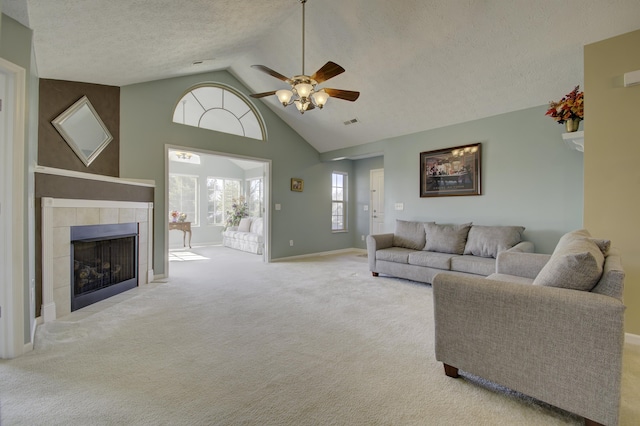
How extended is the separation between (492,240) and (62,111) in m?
5.52

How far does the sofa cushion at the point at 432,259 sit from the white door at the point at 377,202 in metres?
3.10

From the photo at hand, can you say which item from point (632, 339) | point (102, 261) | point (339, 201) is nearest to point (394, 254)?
point (632, 339)

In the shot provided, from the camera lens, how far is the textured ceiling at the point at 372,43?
2.50 metres

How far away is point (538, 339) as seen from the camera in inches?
57.1

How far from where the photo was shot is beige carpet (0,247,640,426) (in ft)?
4.81

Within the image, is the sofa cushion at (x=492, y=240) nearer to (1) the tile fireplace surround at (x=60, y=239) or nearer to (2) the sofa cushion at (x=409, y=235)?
(2) the sofa cushion at (x=409, y=235)

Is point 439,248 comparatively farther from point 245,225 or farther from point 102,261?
point 245,225

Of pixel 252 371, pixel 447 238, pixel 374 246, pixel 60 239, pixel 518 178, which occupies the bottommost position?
pixel 252 371

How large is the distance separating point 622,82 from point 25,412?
467 centimetres

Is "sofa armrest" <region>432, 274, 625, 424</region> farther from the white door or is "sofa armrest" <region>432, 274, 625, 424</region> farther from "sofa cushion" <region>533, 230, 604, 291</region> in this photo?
the white door

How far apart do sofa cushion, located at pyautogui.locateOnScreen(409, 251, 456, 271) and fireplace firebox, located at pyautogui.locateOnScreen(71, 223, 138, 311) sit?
3852 millimetres

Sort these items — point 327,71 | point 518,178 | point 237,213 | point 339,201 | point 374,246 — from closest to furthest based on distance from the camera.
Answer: point 327,71, point 518,178, point 374,246, point 339,201, point 237,213

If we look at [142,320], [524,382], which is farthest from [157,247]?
[524,382]

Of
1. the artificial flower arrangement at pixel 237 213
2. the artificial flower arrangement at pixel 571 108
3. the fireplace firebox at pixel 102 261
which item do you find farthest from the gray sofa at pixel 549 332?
the artificial flower arrangement at pixel 237 213
